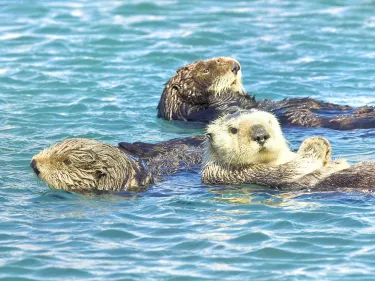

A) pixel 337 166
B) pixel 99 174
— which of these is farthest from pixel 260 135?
pixel 99 174

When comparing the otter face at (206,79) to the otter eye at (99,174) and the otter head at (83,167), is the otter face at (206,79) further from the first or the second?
the otter eye at (99,174)

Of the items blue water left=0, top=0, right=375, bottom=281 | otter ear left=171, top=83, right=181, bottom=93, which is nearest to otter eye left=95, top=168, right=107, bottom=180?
blue water left=0, top=0, right=375, bottom=281

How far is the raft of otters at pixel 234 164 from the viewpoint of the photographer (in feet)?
25.0

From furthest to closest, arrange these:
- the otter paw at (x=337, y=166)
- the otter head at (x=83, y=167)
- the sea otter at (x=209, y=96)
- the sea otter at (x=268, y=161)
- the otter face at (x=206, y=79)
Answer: the otter face at (x=206, y=79) → the sea otter at (x=209, y=96) → the otter head at (x=83, y=167) → the otter paw at (x=337, y=166) → the sea otter at (x=268, y=161)

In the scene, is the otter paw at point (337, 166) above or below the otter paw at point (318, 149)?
below

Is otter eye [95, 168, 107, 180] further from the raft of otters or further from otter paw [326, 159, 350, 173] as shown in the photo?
otter paw [326, 159, 350, 173]

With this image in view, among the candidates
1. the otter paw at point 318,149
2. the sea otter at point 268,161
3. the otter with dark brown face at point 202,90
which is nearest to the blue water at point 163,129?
the sea otter at point 268,161

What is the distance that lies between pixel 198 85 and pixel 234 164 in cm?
337

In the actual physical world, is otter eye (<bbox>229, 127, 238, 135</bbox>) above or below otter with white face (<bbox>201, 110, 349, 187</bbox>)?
above

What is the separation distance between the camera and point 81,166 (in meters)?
7.80

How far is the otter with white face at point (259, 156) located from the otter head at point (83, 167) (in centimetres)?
78

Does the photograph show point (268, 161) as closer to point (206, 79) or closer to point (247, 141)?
point (247, 141)

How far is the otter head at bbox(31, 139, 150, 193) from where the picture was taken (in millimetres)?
7746

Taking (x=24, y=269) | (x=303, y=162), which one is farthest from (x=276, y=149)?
(x=24, y=269)
